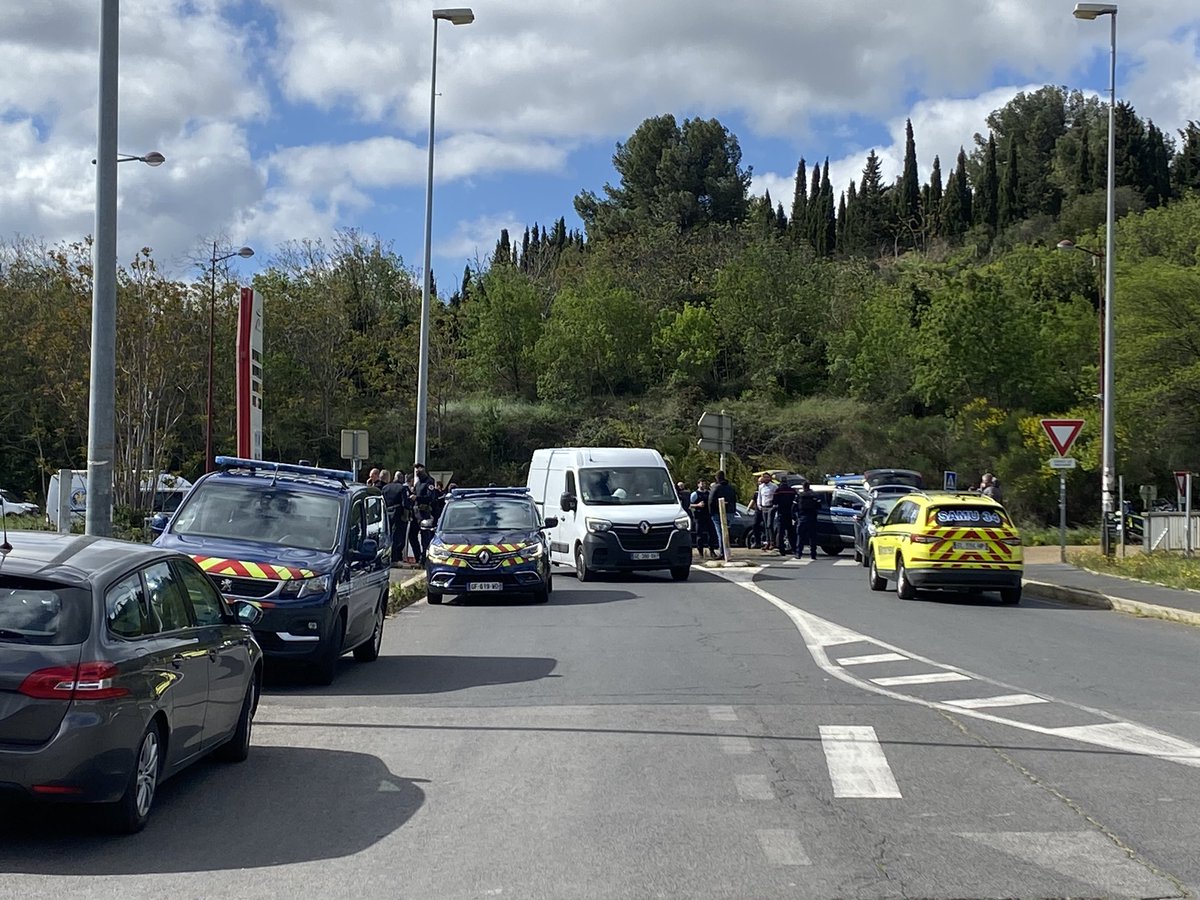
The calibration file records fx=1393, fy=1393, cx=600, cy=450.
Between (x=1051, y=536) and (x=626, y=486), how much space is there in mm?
21231

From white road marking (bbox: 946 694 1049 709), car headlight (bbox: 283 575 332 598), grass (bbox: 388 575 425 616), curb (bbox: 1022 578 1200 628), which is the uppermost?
car headlight (bbox: 283 575 332 598)

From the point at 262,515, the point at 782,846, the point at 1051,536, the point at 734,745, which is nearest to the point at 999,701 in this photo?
the point at 734,745

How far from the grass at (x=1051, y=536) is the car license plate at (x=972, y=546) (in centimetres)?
2064

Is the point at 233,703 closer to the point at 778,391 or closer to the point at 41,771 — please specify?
the point at 41,771

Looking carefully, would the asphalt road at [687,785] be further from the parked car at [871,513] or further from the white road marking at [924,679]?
the parked car at [871,513]

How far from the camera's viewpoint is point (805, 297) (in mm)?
66500

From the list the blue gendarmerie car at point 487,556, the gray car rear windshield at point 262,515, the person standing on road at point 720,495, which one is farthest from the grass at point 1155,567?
the gray car rear windshield at point 262,515

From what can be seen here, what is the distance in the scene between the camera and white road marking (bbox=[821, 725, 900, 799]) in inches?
307

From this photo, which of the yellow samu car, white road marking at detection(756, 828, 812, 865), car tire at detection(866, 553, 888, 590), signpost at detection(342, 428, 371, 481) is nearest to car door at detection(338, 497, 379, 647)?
white road marking at detection(756, 828, 812, 865)

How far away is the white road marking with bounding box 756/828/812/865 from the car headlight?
19.7 feet

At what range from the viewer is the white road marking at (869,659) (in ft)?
44.8

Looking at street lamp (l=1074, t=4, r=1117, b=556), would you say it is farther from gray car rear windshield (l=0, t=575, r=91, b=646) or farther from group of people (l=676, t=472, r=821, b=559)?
gray car rear windshield (l=0, t=575, r=91, b=646)

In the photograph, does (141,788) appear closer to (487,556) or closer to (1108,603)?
(487,556)

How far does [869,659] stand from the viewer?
45.9ft
